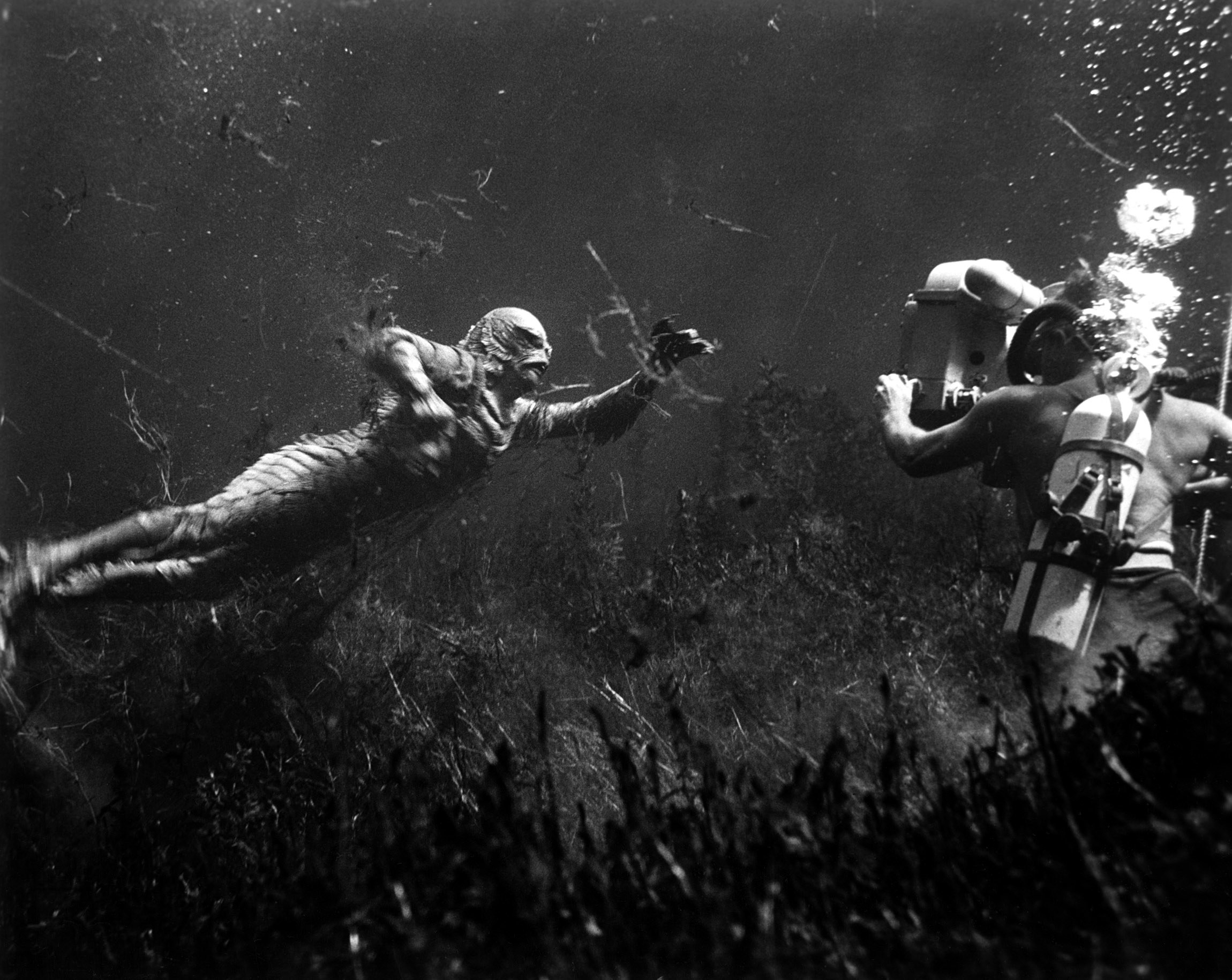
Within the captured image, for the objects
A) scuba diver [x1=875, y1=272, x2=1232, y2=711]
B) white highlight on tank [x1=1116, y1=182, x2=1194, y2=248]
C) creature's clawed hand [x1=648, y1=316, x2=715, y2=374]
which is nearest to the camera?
scuba diver [x1=875, y1=272, x2=1232, y2=711]

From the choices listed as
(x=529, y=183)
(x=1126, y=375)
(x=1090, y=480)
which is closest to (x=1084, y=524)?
(x=1090, y=480)

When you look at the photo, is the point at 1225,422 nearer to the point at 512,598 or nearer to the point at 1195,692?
the point at 1195,692

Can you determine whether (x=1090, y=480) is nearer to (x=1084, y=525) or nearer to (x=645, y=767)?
(x=1084, y=525)

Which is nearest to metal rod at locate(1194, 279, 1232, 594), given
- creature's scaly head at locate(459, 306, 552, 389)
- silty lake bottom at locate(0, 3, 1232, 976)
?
silty lake bottom at locate(0, 3, 1232, 976)

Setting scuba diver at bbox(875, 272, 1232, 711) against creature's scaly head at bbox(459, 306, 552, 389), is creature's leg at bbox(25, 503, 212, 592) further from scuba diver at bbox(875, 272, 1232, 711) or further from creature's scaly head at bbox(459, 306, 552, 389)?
scuba diver at bbox(875, 272, 1232, 711)

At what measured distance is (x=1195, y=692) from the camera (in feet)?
6.81

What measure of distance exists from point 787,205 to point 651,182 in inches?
18.6

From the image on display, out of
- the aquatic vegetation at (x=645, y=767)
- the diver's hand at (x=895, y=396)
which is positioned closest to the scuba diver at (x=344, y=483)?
the aquatic vegetation at (x=645, y=767)

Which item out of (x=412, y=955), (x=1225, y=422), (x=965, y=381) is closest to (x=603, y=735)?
(x=412, y=955)

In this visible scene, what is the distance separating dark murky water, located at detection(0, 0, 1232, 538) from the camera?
8.57 feet

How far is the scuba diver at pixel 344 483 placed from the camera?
9.64ft

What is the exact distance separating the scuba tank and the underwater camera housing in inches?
16.3

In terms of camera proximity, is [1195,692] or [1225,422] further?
[1225,422]

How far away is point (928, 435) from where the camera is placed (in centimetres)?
259
